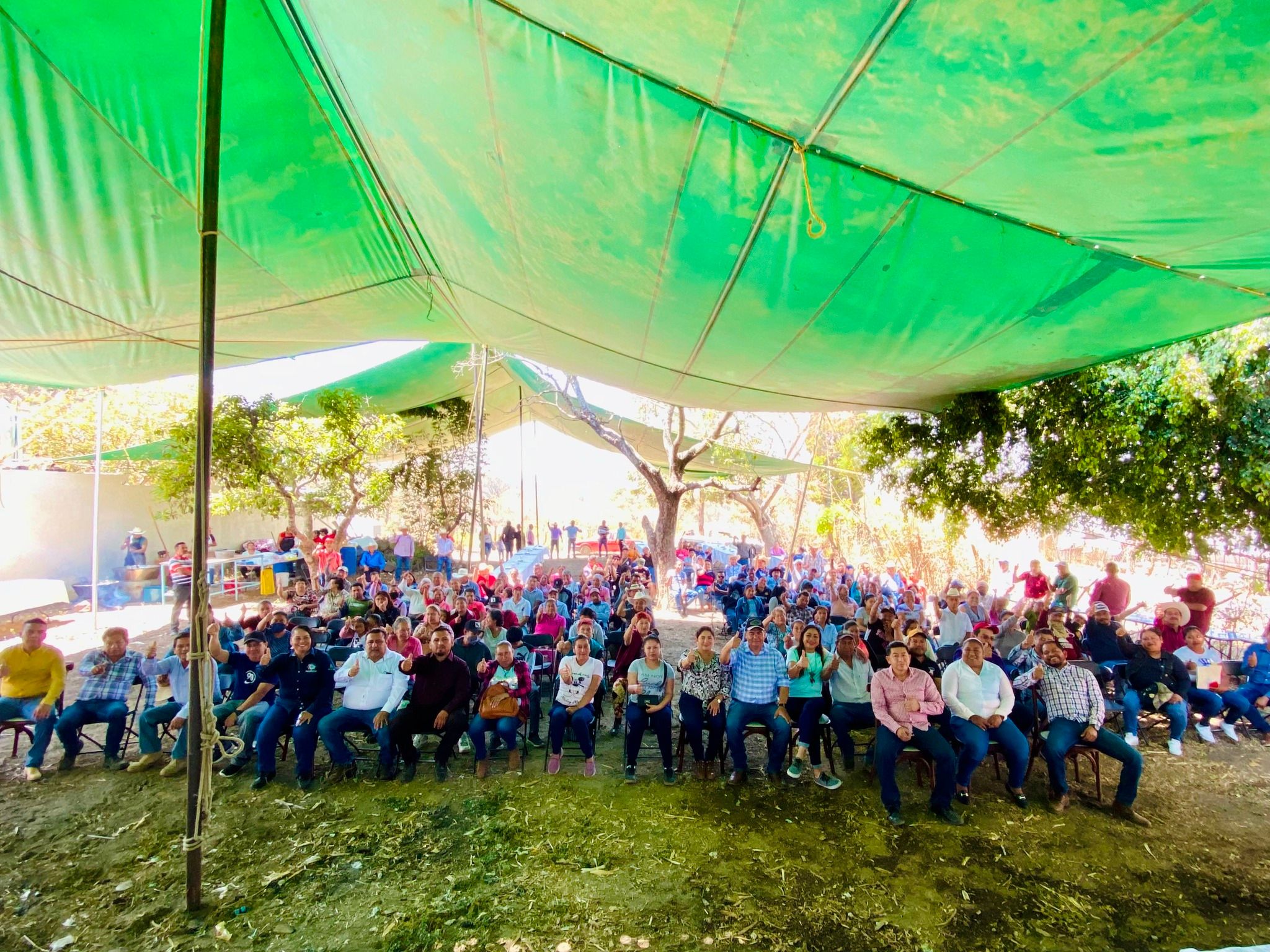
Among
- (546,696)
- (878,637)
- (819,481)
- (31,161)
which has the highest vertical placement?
(31,161)

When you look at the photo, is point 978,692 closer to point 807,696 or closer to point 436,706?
point 807,696

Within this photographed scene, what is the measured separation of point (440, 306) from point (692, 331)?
10.3 ft

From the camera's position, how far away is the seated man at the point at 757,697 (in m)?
4.64

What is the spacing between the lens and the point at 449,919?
120 inches

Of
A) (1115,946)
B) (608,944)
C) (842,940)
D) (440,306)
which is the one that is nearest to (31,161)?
(440,306)

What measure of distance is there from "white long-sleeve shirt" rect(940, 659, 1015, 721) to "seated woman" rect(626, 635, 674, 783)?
2097 mm

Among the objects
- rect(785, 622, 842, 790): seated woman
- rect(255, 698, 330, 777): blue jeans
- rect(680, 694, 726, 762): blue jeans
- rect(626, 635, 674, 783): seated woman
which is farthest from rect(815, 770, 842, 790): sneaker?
rect(255, 698, 330, 777): blue jeans

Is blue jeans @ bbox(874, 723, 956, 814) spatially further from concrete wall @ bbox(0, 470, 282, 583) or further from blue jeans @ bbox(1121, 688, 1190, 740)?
concrete wall @ bbox(0, 470, 282, 583)

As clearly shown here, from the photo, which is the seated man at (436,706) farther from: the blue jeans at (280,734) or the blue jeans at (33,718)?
the blue jeans at (33,718)

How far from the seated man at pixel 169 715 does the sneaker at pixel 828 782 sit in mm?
4871

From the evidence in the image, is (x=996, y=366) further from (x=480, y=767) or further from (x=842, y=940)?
(x=480, y=767)

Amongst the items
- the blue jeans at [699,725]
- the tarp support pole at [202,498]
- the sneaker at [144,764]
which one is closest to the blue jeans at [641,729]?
the blue jeans at [699,725]

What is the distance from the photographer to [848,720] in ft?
15.6

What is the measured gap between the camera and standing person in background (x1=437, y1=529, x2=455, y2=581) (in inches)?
590
